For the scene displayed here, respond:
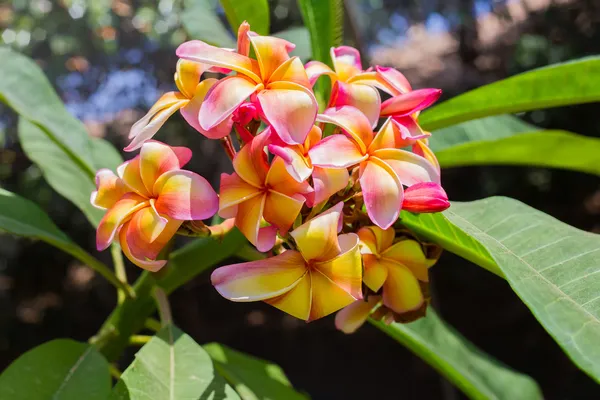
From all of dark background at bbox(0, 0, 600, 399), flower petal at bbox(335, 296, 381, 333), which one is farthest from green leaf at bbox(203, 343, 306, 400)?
dark background at bbox(0, 0, 600, 399)

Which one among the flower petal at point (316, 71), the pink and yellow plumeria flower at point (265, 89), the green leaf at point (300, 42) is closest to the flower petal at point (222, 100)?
the pink and yellow plumeria flower at point (265, 89)

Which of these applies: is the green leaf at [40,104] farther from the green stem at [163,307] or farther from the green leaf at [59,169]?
the green stem at [163,307]

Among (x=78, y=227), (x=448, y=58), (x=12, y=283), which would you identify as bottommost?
(x=12, y=283)

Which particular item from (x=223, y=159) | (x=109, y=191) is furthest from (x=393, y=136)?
(x=223, y=159)

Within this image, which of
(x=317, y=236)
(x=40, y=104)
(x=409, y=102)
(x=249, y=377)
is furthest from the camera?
(x=40, y=104)

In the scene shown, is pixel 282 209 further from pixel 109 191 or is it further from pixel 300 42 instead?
pixel 300 42

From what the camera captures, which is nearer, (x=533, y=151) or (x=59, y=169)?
(x=533, y=151)

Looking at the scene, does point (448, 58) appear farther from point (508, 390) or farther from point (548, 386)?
point (508, 390)

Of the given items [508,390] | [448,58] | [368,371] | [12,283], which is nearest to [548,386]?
[368,371]
